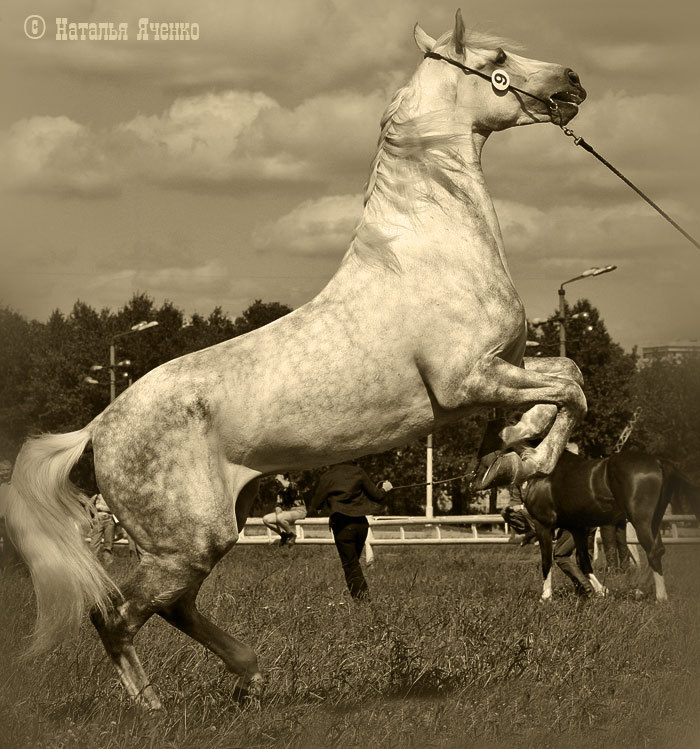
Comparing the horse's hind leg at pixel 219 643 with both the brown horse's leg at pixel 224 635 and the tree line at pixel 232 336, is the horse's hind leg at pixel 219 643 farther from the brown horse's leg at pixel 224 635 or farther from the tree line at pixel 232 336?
the tree line at pixel 232 336

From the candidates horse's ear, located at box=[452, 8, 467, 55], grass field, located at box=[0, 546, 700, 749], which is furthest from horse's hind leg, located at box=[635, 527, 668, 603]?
horse's ear, located at box=[452, 8, 467, 55]

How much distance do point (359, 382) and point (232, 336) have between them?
26320mm

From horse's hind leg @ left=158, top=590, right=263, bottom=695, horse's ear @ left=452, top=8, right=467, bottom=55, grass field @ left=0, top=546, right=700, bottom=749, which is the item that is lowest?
grass field @ left=0, top=546, right=700, bottom=749

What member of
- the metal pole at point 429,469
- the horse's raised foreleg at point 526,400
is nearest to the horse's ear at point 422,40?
the horse's raised foreleg at point 526,400

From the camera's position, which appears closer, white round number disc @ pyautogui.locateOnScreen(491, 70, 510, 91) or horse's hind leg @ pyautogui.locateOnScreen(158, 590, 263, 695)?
white round number disc @ pyautogui.locateOnScreen(491, 70, 510, 91)

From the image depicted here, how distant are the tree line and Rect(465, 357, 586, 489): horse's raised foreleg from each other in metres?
0.39

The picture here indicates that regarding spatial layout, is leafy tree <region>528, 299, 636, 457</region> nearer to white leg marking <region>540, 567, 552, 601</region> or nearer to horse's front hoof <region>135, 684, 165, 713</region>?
white leg marking <region>540, 567, 552, 601</region>

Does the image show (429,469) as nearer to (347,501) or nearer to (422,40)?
(347,501)

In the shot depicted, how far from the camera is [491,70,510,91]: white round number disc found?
5.43 meters

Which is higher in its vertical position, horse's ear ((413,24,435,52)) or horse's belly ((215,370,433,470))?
horse's ear ((413,24,435,52))

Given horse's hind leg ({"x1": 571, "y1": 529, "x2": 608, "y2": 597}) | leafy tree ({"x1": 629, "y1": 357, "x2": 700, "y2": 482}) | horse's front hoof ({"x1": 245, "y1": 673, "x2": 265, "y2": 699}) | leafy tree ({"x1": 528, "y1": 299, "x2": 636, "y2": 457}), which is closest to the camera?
leafy tree ({"x1": 629, "y1": 357, "x2": 700, "y2": 482})

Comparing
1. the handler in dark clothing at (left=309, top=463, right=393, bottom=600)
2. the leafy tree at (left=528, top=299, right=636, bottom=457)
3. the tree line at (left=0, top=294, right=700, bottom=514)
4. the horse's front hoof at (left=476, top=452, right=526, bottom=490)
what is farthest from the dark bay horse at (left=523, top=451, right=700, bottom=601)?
the leafy tree at (left=528, top=299, right=636, bottom=457)

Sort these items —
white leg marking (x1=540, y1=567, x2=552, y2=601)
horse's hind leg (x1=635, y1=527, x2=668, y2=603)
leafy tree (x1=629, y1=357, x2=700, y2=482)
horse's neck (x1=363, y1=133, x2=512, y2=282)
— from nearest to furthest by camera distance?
leafy tree (x1=629, y1=357, x2=700, y2=482), horse's neck (x1=363, y1=133, x2=512, y2=282), horse's hind leg (x1=635, y1=527, x2=668, y2=603), white leg marking (x1=540, y1=567, x2=552, y2=601)

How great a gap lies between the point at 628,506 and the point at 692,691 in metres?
9.86
